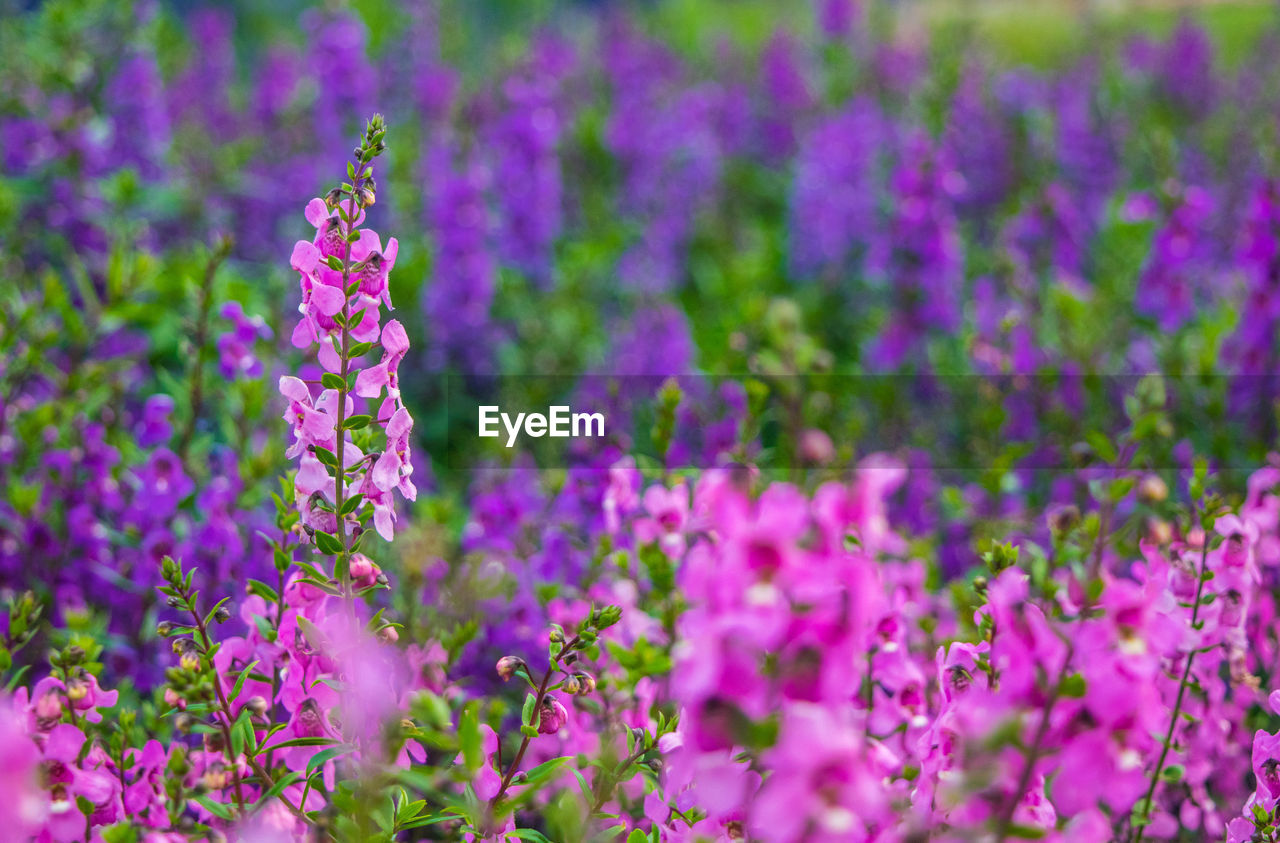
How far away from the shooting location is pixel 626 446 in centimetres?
250

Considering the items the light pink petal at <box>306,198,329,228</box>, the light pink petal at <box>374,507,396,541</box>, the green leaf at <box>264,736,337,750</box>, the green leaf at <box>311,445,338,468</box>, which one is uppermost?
the light pink petal at <box>306,198,329,228</box>

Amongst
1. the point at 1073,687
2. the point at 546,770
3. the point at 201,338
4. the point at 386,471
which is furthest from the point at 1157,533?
the point at 201,338

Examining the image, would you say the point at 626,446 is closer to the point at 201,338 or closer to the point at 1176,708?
the point at 201,338

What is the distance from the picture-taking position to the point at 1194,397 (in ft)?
12.0

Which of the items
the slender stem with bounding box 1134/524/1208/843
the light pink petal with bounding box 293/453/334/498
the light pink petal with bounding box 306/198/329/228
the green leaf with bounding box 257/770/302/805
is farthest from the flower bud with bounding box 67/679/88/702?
the slender stem with bounding box 1134/524/1208/843

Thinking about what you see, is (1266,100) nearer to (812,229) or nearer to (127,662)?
(812,229)

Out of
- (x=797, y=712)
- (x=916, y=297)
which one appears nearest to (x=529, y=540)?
(x=797, y=712)

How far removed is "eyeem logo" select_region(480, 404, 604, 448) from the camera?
2557 millimetres

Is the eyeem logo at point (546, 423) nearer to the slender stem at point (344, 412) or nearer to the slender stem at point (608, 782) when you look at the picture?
the slender stem at point (344, 412)

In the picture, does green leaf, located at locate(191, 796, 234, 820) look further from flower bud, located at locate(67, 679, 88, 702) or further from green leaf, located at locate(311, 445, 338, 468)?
green leaf, located at locate(311, 445, 338, 468)

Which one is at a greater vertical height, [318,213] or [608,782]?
[318,213]

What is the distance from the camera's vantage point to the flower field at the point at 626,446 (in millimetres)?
1108

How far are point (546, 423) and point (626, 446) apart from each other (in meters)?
0.67

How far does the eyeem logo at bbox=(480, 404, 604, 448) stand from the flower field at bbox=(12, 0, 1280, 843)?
0.13 ft
